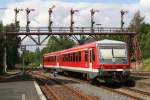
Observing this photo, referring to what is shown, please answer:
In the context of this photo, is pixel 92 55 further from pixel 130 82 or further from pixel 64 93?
pixel 64 93

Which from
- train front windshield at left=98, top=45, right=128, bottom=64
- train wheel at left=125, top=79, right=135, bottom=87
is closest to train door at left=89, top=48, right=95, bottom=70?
train front windshield at left=98, top=45, right=128, bottom=64

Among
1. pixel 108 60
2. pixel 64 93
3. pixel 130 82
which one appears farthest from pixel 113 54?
pixel 64 93

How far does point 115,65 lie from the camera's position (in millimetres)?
29734

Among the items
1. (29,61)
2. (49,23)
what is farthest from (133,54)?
(29,61)

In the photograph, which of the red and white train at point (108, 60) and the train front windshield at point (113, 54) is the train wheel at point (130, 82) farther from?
the train front windshield at point (113, 54)

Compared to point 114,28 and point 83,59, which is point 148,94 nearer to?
point 83,59

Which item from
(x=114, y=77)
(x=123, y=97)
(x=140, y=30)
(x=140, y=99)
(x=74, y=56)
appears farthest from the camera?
(x=140, y=30)

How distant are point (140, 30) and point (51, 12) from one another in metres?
40.8

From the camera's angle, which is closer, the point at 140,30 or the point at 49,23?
the point at 49,23

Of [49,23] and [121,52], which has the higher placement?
[49,23]

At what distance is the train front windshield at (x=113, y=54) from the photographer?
29969 mm

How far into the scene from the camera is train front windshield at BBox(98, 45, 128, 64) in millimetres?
29969

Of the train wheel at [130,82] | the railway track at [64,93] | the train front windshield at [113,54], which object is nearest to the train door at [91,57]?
the train front windshield at [113,54]

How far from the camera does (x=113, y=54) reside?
30.3 meters
